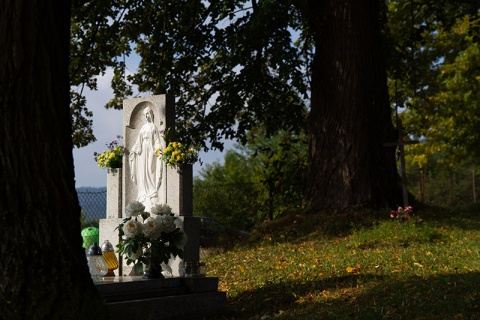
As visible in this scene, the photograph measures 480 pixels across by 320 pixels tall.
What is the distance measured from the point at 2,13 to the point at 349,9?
11.5 metres

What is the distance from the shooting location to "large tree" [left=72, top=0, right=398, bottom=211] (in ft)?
56.1

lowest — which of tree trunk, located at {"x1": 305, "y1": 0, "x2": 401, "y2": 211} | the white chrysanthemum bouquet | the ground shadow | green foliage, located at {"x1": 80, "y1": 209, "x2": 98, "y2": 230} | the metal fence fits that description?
the ground shadow

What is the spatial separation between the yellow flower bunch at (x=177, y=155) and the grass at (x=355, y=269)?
2208mm

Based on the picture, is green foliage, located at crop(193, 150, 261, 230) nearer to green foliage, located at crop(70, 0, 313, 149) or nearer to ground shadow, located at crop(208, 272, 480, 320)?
green foliage, located at crop(70, 0, 313, 149)

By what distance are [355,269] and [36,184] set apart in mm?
6119

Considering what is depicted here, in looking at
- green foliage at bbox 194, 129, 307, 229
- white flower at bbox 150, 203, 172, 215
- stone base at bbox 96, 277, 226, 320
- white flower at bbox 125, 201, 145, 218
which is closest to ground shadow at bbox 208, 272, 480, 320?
stone base at bbox 96, 277, 226, 320

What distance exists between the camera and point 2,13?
24.5ft

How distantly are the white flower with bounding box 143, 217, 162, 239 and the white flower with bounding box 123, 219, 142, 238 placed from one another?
0.09 metres

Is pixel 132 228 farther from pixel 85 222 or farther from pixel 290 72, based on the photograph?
pixel 85 222

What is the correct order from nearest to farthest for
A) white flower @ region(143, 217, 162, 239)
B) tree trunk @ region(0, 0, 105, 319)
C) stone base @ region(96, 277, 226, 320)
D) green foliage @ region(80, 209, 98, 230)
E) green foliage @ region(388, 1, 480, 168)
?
tree trunk @ region(0, 0, 105, 319), stone base @ region(96, 277, 226, 320), white flower @ region(143, 217, 162, 239), green foliage @ region(80, 209, 98, 230), green foliage @ region(388, 1, 480, 168)

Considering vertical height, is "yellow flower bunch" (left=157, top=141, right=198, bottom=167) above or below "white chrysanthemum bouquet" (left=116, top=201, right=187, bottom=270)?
above

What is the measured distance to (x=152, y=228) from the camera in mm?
10406

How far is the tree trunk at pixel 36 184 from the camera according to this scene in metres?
7.20

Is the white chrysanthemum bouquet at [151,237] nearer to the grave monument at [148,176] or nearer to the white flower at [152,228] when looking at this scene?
the white flower at [152,228]
